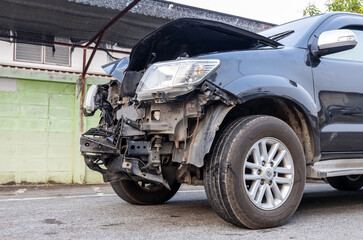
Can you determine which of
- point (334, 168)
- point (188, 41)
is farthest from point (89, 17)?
point (334, 168)

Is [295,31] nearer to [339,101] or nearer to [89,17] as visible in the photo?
[339,101]

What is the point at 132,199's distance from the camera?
15.2 feet

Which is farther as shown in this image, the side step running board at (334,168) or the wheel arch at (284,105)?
the side step running board at (334,168)

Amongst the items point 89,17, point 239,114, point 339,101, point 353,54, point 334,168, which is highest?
point 89,17

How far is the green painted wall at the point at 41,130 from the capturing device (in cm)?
948

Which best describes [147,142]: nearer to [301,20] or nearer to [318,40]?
[318,40]

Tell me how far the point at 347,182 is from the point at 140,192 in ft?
10.4

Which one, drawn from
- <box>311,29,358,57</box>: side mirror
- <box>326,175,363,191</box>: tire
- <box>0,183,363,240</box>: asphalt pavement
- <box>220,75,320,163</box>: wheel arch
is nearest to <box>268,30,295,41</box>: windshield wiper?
<box>311,29,358,57</box>: side mirror

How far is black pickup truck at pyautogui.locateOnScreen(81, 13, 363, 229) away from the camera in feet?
10.6

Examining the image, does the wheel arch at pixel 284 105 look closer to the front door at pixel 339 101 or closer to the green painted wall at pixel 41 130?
the front door at pixel 339 101

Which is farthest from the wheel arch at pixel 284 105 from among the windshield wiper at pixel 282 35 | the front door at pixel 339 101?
the windshield wiper at pixel 282 35

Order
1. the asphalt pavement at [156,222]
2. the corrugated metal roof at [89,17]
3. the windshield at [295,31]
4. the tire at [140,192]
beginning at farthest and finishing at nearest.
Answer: the corrugated metal roof at [89,17]
the tire at [140,192]
the windshield at [295,31]
the asphalt pavement at [156,222]

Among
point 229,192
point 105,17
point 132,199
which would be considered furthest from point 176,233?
point 105,17

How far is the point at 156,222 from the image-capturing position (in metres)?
3.62
